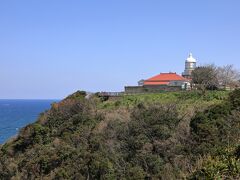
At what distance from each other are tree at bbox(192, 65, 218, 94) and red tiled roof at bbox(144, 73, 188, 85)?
4894 mm

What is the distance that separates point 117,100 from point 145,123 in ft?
41.4

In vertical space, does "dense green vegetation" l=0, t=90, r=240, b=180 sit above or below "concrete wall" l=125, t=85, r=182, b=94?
below

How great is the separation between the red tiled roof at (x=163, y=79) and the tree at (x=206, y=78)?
16.1 feet

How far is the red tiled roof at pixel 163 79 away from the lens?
49.8 metres

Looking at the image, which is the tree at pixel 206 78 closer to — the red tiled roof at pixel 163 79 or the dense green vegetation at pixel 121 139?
the red tiled roof at pixel 163 79

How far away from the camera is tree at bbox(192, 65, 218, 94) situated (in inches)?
1655

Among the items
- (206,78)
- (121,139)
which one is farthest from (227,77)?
(121,139)

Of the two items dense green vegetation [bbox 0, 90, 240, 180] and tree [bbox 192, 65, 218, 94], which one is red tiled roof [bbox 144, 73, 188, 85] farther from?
dense green vegetation [bbox 0, 90, 240, 180]

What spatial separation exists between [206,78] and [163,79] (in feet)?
30.0

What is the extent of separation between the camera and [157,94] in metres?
40.3

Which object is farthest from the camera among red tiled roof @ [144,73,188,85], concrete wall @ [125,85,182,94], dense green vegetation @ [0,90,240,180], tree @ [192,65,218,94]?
red tiled roof @ [144,73,188,85]

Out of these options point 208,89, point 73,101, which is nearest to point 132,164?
point 73,101

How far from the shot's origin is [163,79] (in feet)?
167

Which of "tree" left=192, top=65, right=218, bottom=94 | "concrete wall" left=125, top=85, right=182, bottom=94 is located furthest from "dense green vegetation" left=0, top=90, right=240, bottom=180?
"concrete wall" left=125, top=85, right=182, bottom=94
